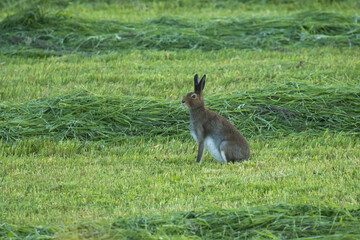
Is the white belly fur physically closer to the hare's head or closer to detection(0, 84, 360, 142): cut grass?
the hare's head

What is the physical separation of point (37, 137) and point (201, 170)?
8.36 feet

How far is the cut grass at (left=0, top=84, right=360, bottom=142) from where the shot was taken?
8352 millimetres

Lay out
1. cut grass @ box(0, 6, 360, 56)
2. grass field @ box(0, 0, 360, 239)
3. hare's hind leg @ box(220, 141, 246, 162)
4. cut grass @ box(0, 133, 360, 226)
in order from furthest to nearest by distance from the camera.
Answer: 1. cut grass @ box(0, 6, 360, 56)
2. hare's hind leg @ box(220, 141, 246, 162)
3. cut grass @ box(0, 133, 360, 226)
4. grass field @ box(0, 0, 360, 239)

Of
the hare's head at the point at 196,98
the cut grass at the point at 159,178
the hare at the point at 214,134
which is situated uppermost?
the hare's head at the point at 196,98

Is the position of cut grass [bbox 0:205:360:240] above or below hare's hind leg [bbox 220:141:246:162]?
above

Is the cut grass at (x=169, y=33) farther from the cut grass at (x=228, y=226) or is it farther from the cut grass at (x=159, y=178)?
the cut grass at (x=228, y=226)

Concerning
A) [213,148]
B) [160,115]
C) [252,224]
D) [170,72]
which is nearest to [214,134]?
[213,148]

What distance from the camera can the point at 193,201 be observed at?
19.1 feet

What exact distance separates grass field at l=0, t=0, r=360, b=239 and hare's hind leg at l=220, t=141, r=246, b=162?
0.18 meters

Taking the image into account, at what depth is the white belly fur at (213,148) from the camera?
24.0 ft

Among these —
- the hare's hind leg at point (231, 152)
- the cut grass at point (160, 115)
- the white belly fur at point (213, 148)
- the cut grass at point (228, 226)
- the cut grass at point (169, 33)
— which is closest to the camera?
the cut grass at point (228, 226)

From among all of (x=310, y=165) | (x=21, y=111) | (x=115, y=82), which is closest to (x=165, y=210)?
(x=310, y=165)

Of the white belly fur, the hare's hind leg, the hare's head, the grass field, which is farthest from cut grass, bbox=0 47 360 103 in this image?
the hare's hind leg

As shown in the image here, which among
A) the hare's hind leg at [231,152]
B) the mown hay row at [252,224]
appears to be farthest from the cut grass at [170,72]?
the mown hay row at [252,224]
